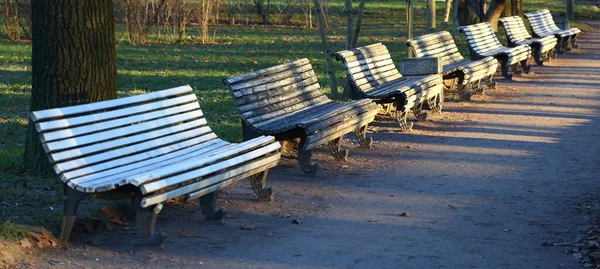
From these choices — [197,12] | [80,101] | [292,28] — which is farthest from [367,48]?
[292,28]

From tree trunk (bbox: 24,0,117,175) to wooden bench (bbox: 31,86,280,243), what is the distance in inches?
38.3

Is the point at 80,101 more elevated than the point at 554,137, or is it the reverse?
the point at 80,101

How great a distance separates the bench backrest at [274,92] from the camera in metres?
8.75

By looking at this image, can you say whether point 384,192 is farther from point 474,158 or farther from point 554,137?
point 554,137

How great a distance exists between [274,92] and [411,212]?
230 centimetres

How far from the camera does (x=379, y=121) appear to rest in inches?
478

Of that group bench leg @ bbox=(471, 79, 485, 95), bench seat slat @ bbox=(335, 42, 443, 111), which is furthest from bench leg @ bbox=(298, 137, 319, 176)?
bench leg @ bbox=(471, 79, 485, 95)

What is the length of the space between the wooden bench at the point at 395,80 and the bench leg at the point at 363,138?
0.88m

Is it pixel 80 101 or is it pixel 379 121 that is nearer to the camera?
pixel 80 101

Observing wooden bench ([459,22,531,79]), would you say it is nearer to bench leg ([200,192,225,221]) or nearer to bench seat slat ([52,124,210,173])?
bench seat slat ([52,124,210,173])

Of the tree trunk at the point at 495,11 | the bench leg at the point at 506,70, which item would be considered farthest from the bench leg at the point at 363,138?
the tree trunk at the point at 495,11

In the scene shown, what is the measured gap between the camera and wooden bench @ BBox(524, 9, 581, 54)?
72.0 feet

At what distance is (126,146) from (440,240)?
89.7 inches

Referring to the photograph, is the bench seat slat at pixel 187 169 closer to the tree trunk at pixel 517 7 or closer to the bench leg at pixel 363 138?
the bench leg at pixel 363 138
